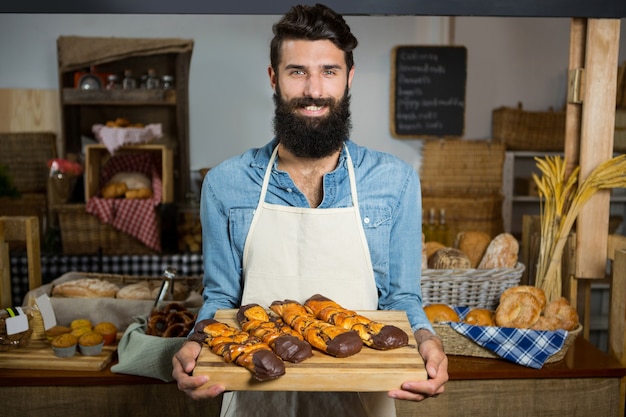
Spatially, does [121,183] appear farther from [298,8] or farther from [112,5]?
[298,8]

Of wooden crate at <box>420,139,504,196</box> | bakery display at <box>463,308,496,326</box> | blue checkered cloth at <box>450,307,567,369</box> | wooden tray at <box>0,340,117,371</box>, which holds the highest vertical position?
wooden crate at <box>420,139,504,196</box>

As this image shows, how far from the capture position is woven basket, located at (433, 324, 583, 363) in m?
2.24

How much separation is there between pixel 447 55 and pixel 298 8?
4.27 metres

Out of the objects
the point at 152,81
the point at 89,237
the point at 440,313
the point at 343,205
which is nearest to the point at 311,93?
the point at 343,205

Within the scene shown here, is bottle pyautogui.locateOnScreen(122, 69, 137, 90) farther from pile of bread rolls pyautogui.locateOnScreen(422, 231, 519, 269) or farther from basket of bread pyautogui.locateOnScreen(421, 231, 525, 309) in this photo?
basket of bread pyautogui.locateOnScreen(421, 231, 525, 309)

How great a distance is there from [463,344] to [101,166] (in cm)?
344

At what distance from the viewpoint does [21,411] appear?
2.21m

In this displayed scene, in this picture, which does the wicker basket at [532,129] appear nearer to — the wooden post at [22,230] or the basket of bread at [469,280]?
the basket of bread at [469,280]

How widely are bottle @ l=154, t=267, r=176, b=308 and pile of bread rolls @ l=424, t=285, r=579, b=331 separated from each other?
3.39 feet

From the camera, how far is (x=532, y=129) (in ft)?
18.5

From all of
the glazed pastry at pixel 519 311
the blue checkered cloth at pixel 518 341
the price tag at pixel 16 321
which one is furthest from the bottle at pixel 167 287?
the glazed pastry at pixel 519 311

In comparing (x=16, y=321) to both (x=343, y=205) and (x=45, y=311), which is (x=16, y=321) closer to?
(x=45, y=311)

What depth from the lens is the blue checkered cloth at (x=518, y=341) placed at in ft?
7.15

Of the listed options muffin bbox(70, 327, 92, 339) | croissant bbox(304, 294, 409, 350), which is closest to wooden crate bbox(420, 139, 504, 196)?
muffin bbox(70, 327, 92, 339)
